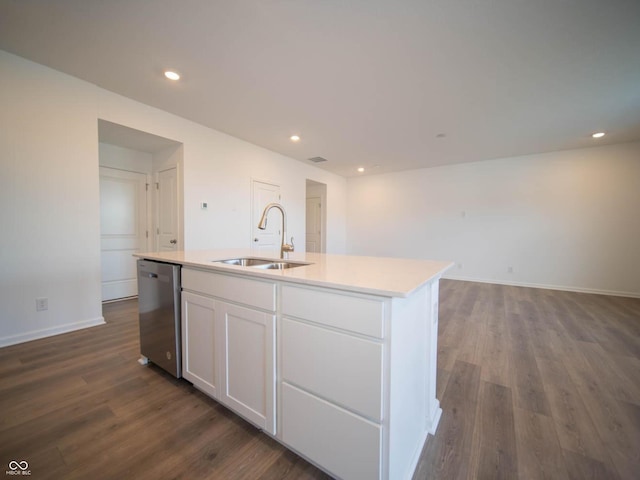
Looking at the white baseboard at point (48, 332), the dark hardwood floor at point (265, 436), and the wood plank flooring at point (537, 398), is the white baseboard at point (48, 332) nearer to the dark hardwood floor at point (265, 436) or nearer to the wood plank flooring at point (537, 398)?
the dark hardwood floor at point (265, 436)

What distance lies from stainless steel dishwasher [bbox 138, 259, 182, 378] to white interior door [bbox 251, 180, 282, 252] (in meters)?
2.42

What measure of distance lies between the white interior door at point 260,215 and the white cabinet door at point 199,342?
269 centimetres

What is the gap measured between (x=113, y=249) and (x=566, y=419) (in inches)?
205

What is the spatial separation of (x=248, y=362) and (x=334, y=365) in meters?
0.55

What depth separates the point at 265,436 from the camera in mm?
1354

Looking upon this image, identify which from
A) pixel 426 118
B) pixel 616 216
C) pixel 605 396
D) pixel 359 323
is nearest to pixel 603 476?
pixel 605 396

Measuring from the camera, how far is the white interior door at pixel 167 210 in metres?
3.72

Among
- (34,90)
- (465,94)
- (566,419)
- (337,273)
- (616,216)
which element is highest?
(465,94)

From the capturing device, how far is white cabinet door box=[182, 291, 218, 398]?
1.54 metres

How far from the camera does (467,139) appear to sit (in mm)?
4102

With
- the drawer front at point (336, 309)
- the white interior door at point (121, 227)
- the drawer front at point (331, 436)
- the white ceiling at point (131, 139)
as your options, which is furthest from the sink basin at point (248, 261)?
the white interior door at point (121, 227)

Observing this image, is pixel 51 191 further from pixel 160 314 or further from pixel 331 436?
pixel 331 436

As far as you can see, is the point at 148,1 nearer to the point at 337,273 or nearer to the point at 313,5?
the point at 313,5

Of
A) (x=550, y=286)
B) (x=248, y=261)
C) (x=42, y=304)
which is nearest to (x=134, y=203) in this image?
(x=42, y=304)
